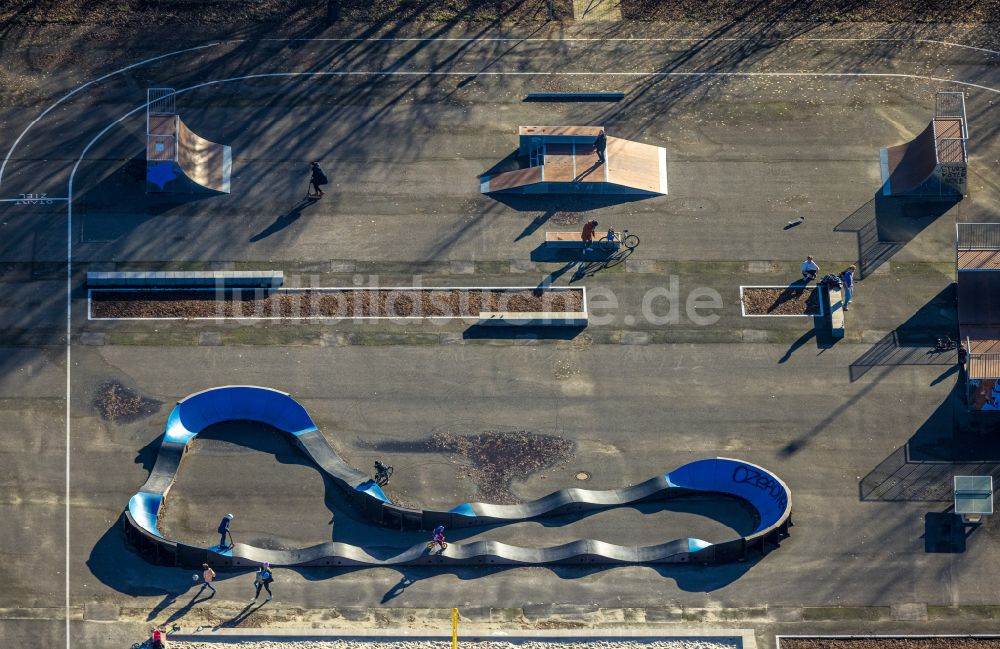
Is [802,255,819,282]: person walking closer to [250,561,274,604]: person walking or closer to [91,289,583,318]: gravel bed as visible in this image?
[91,289,583,318]: gravel bed

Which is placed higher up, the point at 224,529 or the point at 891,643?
the point at 224,529

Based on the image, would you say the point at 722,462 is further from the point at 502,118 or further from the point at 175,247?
the point at 175,247

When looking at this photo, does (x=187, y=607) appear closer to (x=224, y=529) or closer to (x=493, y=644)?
(x=224, y=529)

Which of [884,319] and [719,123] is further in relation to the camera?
[719,123]

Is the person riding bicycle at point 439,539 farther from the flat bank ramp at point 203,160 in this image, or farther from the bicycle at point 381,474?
the flat bank ramp at point 203,160

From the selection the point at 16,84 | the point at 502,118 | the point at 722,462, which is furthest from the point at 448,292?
the point at 16,84

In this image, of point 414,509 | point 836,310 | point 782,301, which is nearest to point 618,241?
point 782,301
